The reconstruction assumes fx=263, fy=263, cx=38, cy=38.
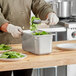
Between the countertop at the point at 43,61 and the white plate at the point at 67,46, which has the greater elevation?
the white plate at the point at 67,46

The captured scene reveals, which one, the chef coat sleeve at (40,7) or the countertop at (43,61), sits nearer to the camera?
the countertop at (43,61)

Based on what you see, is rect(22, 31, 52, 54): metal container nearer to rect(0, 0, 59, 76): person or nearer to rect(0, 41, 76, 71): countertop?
rect(0, 41, 76, 71): countertop

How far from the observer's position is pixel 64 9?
4.11 m

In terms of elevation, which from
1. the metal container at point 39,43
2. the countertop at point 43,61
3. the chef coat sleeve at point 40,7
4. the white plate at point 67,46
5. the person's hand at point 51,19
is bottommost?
the countertop at point 43,61

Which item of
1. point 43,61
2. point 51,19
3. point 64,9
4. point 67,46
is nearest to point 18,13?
point 51,19

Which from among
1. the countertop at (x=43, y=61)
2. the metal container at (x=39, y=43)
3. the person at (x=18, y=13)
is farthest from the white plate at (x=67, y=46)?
the person at (x=18, y=13)

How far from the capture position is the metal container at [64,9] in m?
4.07

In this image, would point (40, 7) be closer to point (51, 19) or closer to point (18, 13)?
point (18, 13)

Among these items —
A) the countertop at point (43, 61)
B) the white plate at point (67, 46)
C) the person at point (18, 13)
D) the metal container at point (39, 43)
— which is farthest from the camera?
the person at point (18, 13)


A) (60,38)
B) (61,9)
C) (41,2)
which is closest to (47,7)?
(41,2)

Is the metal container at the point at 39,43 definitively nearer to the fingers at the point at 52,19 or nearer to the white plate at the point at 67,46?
the white plate at the point at 67,46

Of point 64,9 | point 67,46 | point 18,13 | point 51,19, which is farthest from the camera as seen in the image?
point 64,9

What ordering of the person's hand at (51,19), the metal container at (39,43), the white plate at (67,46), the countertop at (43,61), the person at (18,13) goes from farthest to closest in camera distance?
the person at (18,13) → the person's hand at (51,19) → the white plate at (67,46) → the metal container at (39,43) → the countertop at (43,61)

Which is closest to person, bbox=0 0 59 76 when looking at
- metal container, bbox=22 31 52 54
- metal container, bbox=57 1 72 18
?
metal container, bbox=22 31 52 54
